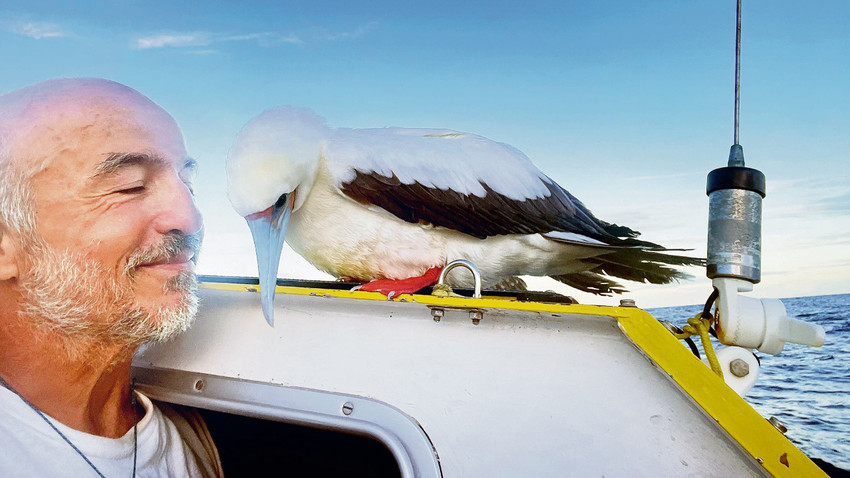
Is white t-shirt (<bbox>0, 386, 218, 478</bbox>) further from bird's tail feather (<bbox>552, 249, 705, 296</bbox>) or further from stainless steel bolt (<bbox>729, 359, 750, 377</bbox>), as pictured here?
bird's tail feather (<bbox>552, 249, 705, 296</bbox>)

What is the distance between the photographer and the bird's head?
78.0 inches

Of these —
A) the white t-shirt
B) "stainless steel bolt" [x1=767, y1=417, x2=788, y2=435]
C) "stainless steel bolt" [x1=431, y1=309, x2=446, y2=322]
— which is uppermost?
"stainless steel bolt" [x1=431, y1=309, x2=446, y2=322]

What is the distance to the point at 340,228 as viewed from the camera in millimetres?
2455

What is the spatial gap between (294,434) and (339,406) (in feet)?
1.25

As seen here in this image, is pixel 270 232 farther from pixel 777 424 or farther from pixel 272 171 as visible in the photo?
pixel 777 424

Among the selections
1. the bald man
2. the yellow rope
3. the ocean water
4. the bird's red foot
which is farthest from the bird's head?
the ocean water

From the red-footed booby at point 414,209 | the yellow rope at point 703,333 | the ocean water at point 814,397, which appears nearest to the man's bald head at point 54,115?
the red-footed booby at point 414,209

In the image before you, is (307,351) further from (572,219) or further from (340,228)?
(572,219)

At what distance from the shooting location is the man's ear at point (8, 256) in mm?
1019

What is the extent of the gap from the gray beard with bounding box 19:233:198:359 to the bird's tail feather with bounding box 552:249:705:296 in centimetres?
211

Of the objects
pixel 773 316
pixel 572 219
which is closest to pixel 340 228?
pixel 572 219

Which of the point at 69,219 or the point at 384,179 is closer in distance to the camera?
the point at 69,219

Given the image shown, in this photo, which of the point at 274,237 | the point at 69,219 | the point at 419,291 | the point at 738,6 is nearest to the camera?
the point at 69,219

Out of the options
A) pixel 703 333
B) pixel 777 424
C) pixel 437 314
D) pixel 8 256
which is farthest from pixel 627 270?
pixel 8 256
